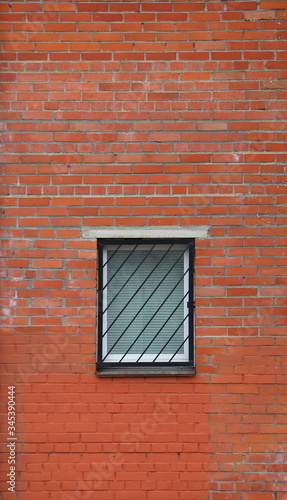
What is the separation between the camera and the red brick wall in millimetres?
4406

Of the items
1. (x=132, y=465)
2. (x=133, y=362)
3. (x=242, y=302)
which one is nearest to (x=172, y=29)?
(x=242, y=302)

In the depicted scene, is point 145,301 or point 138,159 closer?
point 138,159

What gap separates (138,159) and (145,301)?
1089 mm

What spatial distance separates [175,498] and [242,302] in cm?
153

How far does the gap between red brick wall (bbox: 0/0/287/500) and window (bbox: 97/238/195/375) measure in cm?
15

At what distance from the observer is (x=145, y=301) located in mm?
4547

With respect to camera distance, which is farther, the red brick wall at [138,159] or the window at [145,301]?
the window at [145,301]

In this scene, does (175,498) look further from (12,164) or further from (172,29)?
(172,29)

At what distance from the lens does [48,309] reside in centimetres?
441

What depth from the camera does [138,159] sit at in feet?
14.6

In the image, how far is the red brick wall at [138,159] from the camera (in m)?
4.41

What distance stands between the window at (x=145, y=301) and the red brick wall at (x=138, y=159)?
153 millimetres

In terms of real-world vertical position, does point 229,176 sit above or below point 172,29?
below

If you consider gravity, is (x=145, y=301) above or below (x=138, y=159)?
below
